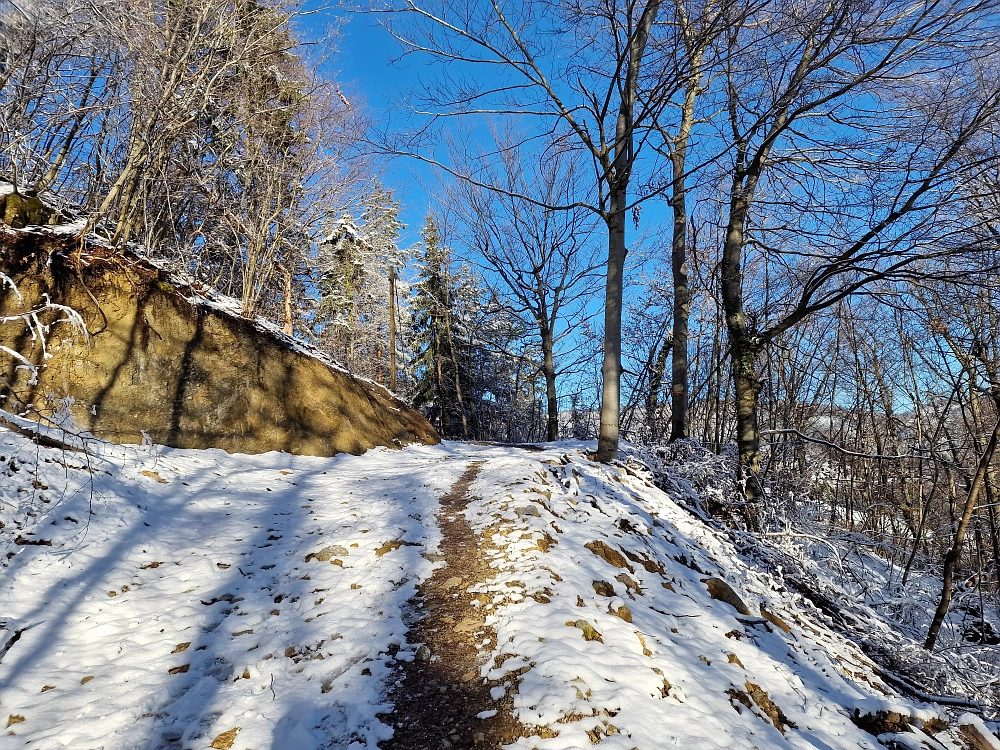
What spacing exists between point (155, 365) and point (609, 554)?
7.69 meters

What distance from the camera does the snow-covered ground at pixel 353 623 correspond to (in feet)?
8.74

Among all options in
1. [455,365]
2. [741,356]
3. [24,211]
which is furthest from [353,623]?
[455,365]

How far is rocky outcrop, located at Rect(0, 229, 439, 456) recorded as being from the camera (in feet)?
22.5

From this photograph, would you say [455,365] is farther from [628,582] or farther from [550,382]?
[628,582]

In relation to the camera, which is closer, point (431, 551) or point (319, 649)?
point (319, 649)

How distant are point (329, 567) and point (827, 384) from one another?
15.8 metres

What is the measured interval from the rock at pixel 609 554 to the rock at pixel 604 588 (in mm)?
505

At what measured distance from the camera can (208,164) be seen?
40.2ft

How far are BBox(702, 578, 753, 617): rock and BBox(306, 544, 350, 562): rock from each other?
376 centimetres

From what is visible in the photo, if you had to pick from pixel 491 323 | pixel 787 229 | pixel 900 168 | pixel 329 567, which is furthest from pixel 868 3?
pixel 491 323

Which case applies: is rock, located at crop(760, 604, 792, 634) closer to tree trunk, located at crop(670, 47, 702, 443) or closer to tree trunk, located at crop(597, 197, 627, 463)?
tree trunk, located at crop(597, 197, 627, 463)

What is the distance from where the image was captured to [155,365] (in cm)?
779

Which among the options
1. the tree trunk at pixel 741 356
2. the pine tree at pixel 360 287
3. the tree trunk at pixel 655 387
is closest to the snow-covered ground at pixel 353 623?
the tree trunk at pixel 741 356

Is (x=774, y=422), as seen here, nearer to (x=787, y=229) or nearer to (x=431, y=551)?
(x=787, y=229)
